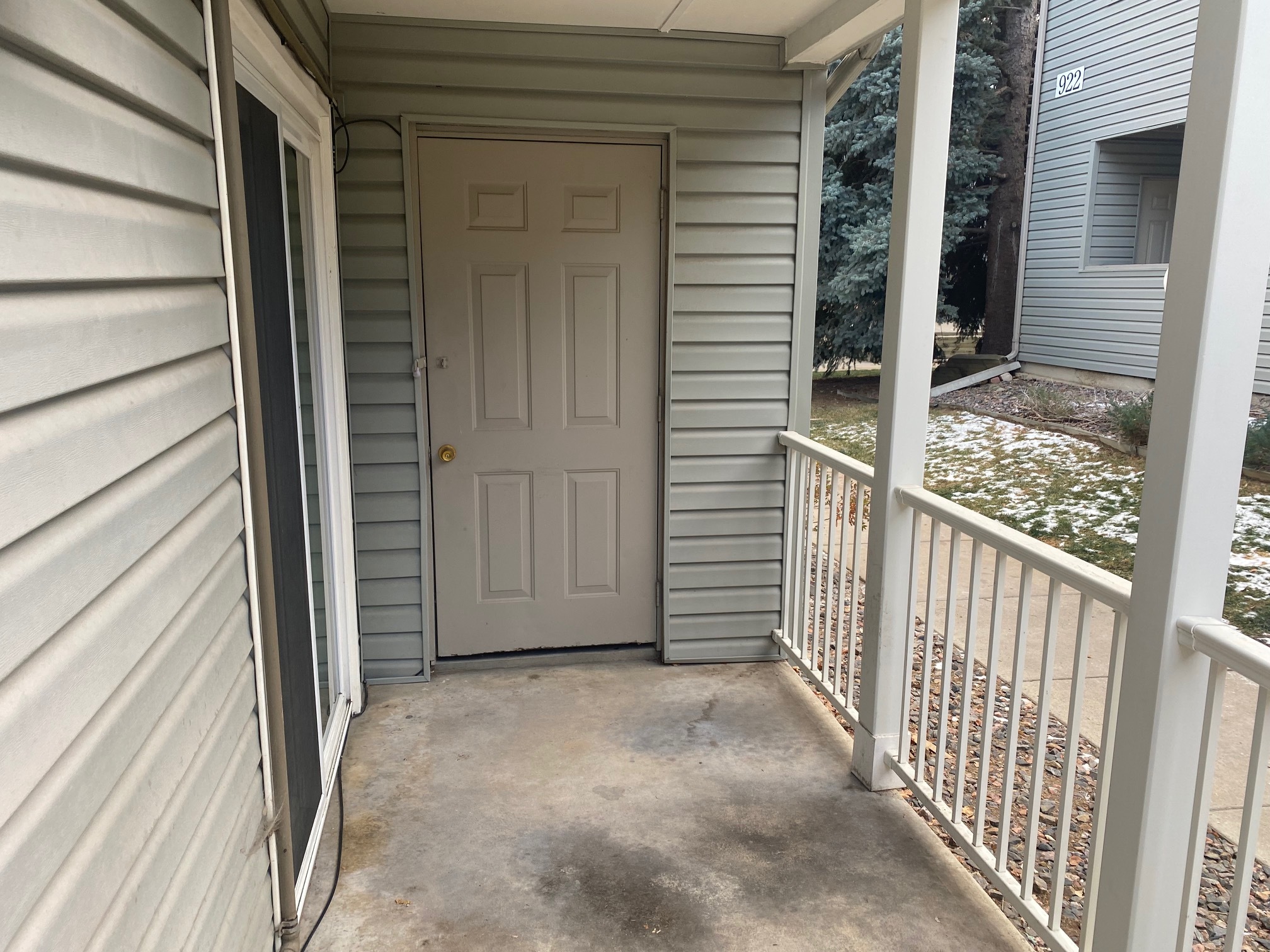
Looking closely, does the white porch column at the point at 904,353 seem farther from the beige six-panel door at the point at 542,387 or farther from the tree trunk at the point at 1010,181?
the tree trunk at the point at 1010,181

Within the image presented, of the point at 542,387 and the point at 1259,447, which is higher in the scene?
the point at 542,387

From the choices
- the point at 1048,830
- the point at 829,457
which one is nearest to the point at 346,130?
the point at 829,457

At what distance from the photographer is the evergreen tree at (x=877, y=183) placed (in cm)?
1059

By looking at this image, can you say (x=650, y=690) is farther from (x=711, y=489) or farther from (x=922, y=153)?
(x=922, y=153)

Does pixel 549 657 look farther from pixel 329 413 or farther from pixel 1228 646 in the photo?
pixel 1228 646

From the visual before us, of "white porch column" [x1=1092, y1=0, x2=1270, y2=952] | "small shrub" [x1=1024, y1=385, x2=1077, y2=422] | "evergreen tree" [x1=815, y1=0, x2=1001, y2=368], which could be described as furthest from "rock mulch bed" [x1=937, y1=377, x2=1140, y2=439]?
"white porch column" [x1=1092, y1=0, x2=1270, y2=952]

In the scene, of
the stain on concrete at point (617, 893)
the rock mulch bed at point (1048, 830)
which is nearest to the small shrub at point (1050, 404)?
the rock mulch bed at point (1048, 830)

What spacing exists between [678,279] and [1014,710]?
2.10 meters

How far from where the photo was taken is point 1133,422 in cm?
727

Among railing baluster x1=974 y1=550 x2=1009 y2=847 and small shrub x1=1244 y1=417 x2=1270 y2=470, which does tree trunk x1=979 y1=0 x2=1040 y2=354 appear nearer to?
small shrub x1=1244 y1=417 x2=1270 y2=470

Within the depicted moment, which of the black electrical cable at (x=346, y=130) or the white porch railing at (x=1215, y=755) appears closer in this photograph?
the white porch railing at (x=1215, y=755)

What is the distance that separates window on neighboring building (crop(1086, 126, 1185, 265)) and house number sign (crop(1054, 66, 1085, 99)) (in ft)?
2.45

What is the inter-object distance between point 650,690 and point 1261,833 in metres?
2.03

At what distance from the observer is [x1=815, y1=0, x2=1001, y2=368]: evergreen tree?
34.7ft
